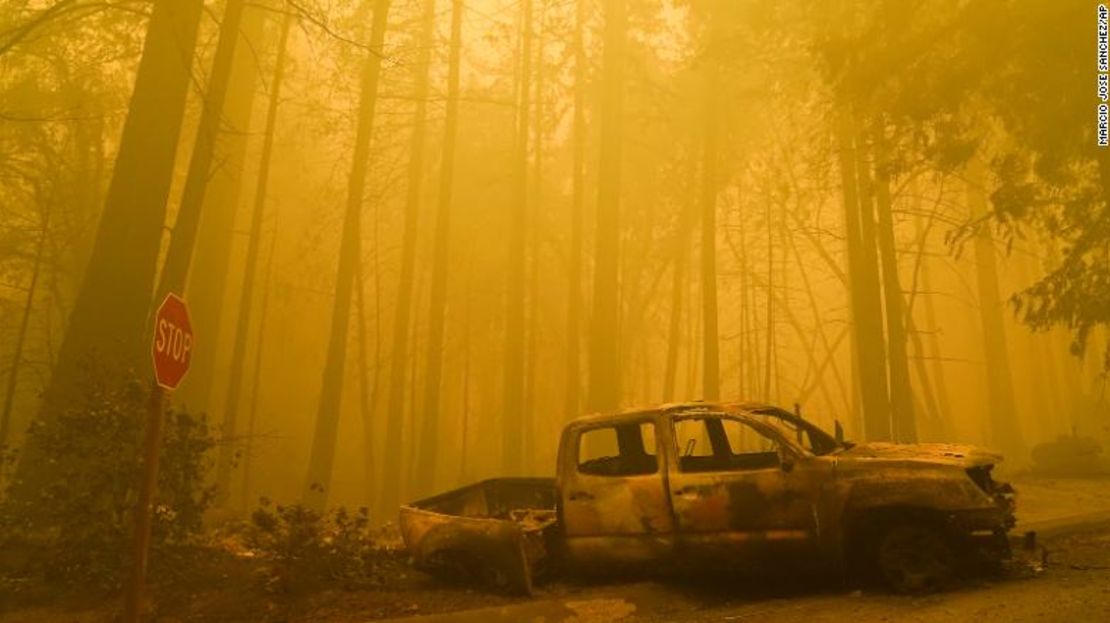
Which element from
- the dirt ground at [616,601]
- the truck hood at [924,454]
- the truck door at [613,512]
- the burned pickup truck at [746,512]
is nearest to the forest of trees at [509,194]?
the dirt ground at [616,601]

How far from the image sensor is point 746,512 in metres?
6.56

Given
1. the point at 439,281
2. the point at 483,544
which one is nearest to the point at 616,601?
the point at 483,544

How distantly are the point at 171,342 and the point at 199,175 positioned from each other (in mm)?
5774

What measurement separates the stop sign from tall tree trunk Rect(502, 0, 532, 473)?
15547 mm

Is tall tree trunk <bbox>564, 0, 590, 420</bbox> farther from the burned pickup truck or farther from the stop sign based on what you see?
the stop sign

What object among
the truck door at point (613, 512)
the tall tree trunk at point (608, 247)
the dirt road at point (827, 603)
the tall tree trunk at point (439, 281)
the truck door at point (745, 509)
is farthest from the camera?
the tall tree trunk at point (439, 281)

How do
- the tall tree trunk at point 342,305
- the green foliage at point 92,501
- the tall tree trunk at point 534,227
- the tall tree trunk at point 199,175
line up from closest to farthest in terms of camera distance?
the green foliage at point 92,501
the tall tree trunk at point 199,175
the tall tree trunk at point 342,305
the tall tree trunk at point 534,227

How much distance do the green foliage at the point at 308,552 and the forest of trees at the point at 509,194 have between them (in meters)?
1.26

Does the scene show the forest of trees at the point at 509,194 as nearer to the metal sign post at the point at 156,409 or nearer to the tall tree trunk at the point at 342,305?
the tall tree trunk at the point at 342,305

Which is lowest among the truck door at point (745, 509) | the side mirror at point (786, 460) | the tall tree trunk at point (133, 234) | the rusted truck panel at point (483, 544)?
the rusted truck panel at point (483, 544)

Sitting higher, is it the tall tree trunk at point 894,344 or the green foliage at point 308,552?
the tall tree trunk at point 894,344

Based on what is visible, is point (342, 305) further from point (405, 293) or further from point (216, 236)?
point (405, 293)

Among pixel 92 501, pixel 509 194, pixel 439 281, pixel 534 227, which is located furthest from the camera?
pixel 534 227

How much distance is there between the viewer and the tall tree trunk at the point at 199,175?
30.1ft
